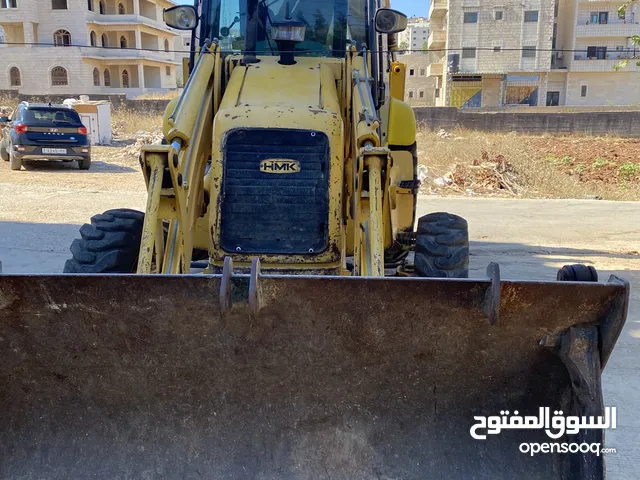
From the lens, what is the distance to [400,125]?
5340mm

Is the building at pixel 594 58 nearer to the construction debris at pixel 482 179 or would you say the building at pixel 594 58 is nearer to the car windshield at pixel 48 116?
the construction debris at pixel 482 179

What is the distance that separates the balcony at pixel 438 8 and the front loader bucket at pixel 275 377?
54.8m

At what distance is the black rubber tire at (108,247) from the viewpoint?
4.37 meters

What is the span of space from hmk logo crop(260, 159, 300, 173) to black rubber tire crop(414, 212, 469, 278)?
1097 millimetres

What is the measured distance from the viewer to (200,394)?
3127 millimetres

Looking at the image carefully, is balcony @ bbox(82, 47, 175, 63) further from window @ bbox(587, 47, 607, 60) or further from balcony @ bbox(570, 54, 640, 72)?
window @ bbox(587, 47, 607, 60)

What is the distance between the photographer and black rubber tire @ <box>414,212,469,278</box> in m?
4.59

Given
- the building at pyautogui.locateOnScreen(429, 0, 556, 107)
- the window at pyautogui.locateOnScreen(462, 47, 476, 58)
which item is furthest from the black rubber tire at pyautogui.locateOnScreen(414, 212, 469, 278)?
the window at pyautogui.locateOnScreen(462, 47, 476, 58)

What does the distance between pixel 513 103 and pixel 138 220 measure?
54.1 m

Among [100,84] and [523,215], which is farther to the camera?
[100,84]

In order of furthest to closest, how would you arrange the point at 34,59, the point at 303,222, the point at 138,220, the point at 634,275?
the point at 34,59
the point at 634,275
the point at 138,220
the point at 303,222

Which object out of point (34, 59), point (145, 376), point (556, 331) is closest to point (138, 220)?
point (145, 376)

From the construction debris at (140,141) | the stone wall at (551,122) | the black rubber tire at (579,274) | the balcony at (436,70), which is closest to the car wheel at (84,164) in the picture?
the construction debris at (140,141)

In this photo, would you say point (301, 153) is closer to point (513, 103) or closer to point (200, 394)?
point (200, 394)
